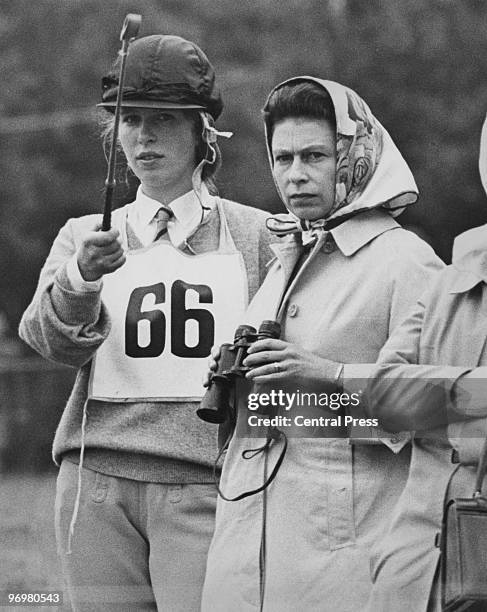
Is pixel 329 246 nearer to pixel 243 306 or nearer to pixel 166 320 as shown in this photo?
pixel 243 306

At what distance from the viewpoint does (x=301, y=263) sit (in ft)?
7.56

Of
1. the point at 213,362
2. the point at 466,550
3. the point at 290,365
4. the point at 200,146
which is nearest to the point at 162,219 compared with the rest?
the point at 200,146

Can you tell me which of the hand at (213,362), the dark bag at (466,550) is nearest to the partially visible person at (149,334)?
the hand at (213,362)

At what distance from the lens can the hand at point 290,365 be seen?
216 cm

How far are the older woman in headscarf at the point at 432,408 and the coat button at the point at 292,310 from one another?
0.65 ft

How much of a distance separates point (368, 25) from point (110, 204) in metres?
0.54

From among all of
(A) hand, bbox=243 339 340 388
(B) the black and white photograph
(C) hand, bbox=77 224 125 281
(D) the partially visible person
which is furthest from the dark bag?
(C) hand, bbox=77 224 125 281

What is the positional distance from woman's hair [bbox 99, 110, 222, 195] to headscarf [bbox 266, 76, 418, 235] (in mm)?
296

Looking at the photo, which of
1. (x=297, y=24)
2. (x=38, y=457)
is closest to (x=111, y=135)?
(x=297, y=24)

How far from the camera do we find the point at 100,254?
2359mm

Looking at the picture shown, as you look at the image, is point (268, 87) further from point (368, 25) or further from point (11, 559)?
point (11, 559)

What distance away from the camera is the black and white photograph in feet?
6.79

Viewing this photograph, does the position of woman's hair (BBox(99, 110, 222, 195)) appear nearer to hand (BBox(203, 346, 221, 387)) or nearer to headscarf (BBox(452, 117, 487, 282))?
hand (BBox(203, 346, 221, 387))

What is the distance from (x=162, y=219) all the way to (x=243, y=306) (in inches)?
9.2
